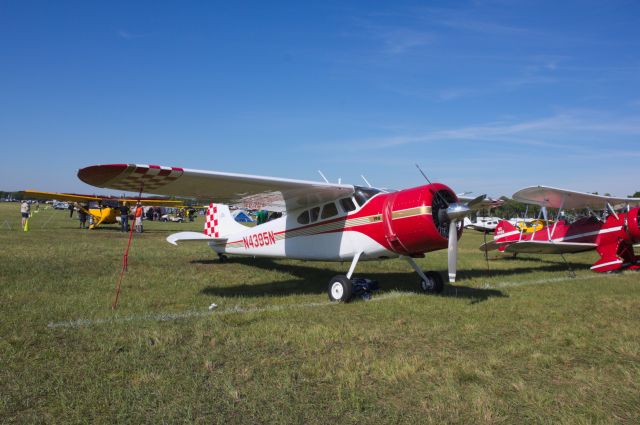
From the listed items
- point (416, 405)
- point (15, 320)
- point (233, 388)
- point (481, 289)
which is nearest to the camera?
point (416, 405)

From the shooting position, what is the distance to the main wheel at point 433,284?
8555 mm

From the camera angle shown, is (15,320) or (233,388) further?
(15,320)

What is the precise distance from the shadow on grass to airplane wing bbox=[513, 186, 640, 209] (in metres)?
4.24

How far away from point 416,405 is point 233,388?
1481 millimetres

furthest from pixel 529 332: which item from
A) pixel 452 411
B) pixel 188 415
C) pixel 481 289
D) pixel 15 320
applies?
pixel 15 320

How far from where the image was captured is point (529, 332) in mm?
5680

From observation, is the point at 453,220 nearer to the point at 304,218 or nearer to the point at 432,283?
the point at 432,283

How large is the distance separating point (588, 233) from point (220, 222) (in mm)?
11010

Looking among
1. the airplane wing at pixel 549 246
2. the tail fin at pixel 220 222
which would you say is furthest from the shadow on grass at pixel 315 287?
the airplane wing at pixel 549 246

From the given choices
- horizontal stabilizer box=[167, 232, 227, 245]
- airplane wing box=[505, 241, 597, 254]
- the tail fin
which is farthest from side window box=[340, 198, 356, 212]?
airplane wing box=[505, 241, 597, 254]

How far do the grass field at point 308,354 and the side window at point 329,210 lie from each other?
5.01ft

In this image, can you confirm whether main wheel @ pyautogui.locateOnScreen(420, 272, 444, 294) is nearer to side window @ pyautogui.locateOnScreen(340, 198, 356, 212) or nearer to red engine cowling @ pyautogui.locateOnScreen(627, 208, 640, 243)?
side window @ pyautogui.locateOnScreen(340, 198, 356, 212)

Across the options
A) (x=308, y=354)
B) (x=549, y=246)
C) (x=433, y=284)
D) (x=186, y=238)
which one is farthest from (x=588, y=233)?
(x=308, y=354)

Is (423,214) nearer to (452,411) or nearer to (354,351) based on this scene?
(354,351)
